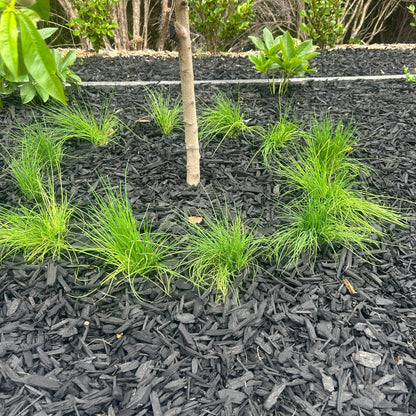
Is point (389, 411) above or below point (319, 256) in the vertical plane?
below

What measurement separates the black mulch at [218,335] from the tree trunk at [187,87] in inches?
5.2

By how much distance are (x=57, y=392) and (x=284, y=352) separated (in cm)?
81

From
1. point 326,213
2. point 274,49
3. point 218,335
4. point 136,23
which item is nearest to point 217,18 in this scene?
point 136,23

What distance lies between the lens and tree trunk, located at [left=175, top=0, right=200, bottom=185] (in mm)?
1656

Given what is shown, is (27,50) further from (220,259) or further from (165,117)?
(165,117)

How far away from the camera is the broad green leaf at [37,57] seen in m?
0.71

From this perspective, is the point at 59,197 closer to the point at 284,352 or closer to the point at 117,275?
the point at 117,275

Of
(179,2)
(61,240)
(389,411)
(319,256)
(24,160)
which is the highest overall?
(179,2)

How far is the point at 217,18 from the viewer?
4242mm

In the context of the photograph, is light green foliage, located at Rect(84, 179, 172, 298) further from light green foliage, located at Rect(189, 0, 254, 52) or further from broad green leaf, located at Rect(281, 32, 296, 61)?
light green foliage, located at Rect(189, 0, 254, 52)

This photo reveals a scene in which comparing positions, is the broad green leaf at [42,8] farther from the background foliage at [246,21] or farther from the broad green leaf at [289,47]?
the background foliage at [246,21]

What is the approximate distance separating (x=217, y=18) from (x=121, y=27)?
1830 mm

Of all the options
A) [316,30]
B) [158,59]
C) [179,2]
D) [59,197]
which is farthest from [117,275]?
[316,30]

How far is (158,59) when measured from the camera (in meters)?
4.02
